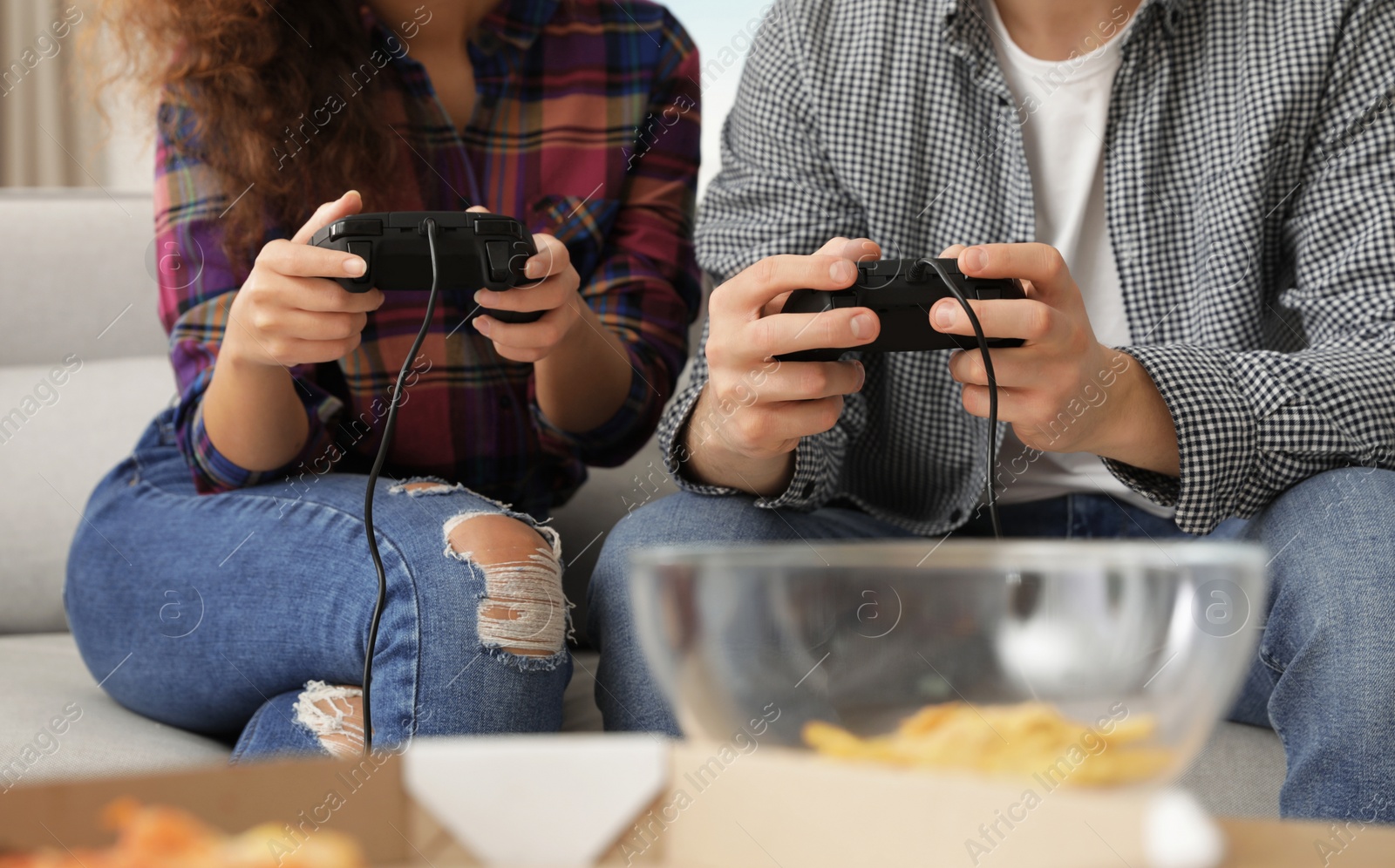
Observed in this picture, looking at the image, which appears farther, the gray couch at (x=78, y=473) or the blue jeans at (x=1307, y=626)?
the gray couch at (x=78, y=473)

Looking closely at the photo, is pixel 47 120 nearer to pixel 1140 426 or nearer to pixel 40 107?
pixel 40 107

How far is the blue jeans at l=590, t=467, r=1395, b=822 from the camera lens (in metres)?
0.60

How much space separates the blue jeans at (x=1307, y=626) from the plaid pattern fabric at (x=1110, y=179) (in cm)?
5

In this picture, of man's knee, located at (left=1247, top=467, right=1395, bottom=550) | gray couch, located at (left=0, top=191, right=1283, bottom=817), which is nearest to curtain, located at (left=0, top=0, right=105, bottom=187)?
gray couch, located at (left=0, top=191, right=1283, bottom=817)

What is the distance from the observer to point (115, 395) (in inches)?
47.3

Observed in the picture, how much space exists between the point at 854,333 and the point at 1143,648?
0.34 m

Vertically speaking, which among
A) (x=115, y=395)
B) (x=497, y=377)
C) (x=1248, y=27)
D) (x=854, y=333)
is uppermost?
(x=1248, y=27)

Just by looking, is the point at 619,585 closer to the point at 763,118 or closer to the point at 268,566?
the point at 268,566

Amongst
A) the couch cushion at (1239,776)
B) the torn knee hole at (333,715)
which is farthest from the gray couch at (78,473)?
the torn knee hole at (333,715)

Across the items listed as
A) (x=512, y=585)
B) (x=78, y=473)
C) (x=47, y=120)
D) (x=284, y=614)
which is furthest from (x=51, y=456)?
(x=47, y=120)

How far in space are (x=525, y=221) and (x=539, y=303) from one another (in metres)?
0.29

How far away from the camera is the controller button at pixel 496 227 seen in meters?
0.64

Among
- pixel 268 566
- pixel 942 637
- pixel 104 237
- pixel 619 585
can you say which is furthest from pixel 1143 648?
pixel 104 237

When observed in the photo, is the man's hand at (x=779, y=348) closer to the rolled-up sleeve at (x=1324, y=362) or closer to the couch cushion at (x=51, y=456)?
the rolled-up sleeve at (x=1324, y=362)
